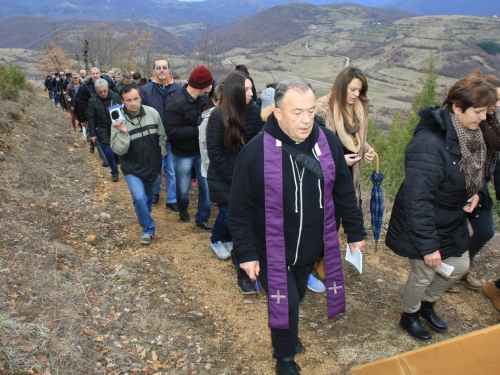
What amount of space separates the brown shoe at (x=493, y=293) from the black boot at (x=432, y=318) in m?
0.79

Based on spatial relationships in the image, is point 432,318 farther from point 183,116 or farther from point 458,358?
point 183,116

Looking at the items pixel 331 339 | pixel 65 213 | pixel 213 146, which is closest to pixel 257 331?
pixel 331 339

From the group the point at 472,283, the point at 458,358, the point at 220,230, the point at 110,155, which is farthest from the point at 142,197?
the point at 458,358

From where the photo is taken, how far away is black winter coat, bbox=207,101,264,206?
358cm

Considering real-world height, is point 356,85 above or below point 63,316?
above

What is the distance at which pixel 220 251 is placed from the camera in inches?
172

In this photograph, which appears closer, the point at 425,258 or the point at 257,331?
the point at 425,258

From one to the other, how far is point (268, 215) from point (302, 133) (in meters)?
0.53

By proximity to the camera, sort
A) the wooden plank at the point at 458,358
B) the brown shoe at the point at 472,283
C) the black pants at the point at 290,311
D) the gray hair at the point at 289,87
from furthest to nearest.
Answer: the brown shoe at the point at 472,283 < the black pants at the point at 290,311 < the gray hair at the point at 289,87 < the wooden plank at the point at 458,358

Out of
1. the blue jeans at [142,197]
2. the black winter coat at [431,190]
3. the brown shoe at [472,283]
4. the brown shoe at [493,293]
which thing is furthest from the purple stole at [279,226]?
the blue jeans at [142,197]

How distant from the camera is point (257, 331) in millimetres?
3291

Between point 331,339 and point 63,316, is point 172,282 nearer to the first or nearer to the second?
point 63,316

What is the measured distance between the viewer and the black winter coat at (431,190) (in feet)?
8.50

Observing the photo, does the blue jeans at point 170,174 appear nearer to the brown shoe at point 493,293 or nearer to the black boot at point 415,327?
the black boot at point 415,327
